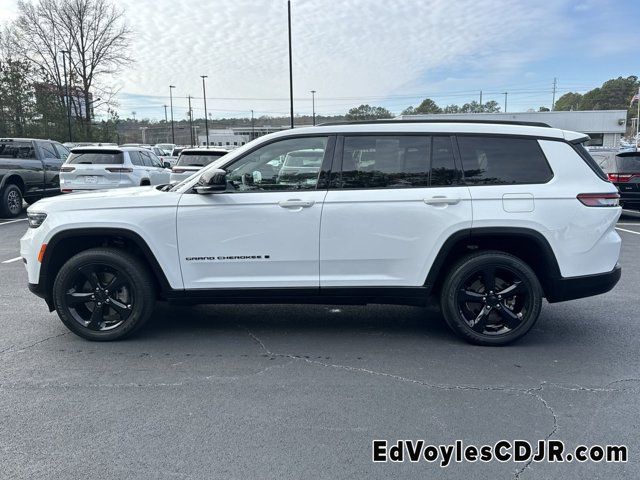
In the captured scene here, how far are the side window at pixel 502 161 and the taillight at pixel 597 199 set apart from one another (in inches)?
12.8

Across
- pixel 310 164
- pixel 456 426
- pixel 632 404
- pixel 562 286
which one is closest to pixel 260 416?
pixel 456 426

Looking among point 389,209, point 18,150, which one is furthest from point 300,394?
point 18,150

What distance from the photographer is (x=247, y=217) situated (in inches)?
166

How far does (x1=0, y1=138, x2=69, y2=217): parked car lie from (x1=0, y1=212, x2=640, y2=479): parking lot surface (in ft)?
28.0

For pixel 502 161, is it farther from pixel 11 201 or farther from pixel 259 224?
pixel 11 201

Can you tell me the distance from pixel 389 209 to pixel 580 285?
179 cm

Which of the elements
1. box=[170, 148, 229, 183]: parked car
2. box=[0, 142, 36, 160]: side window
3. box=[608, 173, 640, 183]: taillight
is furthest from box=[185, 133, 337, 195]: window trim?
box=[0, 142, 36, 160]: side window

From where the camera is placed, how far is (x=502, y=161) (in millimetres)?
4293

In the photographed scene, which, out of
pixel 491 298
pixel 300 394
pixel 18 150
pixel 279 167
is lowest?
pixel 300 394

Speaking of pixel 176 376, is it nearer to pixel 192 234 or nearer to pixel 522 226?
pixel 192 234

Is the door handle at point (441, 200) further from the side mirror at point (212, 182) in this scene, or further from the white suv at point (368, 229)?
the side mirror at point (212, 182)

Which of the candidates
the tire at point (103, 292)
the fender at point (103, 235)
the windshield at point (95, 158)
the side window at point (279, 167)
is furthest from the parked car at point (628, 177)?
the windshield at point (95, 158)

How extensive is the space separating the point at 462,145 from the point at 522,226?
87cm

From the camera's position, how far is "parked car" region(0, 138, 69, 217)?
1220 centimetres
